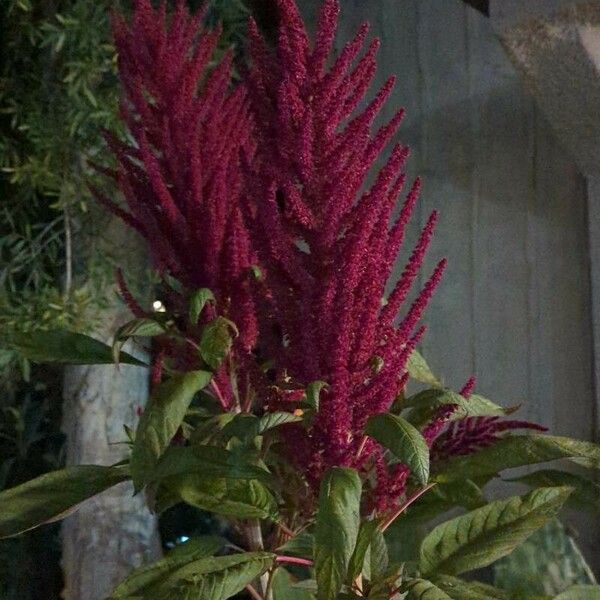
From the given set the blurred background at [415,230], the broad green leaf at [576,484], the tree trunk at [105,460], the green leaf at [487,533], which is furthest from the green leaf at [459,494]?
the tree trunk at [105,460]

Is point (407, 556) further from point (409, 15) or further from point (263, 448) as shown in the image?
point (409, 15)

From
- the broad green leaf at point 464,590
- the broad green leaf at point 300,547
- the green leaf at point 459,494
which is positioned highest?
the green leaf at point 459,494

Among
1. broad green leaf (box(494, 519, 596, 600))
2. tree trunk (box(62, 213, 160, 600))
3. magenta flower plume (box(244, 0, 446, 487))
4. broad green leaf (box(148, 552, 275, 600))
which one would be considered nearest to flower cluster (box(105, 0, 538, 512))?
magenta flower plume (box(244, 0, 446, 487))

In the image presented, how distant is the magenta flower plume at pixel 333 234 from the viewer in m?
0.76

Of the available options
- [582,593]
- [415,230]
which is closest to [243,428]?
[582,593]

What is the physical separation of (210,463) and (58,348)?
0.83 ft

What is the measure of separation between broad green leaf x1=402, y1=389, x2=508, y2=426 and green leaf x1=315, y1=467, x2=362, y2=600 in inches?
5.4

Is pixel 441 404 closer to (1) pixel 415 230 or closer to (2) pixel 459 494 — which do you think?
(2) pixel 459 494

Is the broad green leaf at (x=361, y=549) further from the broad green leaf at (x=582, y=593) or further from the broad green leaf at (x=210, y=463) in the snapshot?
the broad green leaf at (x=582, y=593)

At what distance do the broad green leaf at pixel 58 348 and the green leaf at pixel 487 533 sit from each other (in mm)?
410

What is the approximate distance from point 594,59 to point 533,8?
0.11 meters

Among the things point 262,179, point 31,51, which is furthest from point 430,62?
point 262,179

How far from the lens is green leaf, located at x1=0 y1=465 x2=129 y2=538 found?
0.83 m

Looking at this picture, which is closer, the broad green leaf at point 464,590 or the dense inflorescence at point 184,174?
the broad green leaf at point 464,590
